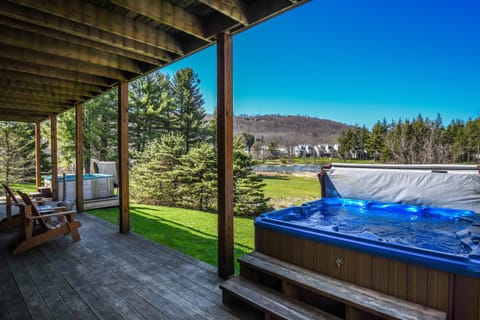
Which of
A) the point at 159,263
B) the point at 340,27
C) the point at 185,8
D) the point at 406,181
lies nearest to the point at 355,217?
the point at 406,181

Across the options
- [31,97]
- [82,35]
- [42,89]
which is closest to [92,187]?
[31,97]

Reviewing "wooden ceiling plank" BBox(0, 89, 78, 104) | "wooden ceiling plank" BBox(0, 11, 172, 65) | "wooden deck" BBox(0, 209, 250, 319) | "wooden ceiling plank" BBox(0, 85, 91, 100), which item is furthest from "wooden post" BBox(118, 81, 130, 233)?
"wooden ceiling plank" BBox(0, 89, 78, 104)

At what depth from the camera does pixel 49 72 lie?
3.92m

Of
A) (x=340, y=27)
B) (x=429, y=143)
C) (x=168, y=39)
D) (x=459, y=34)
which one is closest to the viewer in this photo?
(x=168, y=39)

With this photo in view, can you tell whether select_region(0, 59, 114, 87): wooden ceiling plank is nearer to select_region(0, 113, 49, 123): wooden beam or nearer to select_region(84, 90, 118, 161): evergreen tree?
select_region(0, 113, 49, 123): wooden beam

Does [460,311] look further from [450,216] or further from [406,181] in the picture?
[406,181]

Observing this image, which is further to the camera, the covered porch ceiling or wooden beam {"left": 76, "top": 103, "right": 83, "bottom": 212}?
wooden beam {"left": 76, "top": 103, "right": 83, "bottom": 212}

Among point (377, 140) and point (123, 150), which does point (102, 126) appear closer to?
point (123, 150)

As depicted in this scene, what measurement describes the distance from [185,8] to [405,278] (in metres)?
3.02

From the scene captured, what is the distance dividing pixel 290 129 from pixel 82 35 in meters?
8.53

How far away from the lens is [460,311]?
159cm

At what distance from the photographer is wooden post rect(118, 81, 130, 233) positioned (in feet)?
14.2

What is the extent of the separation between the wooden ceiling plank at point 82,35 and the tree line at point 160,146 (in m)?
5.53

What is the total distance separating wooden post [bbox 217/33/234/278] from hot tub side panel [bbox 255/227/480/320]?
60cm
